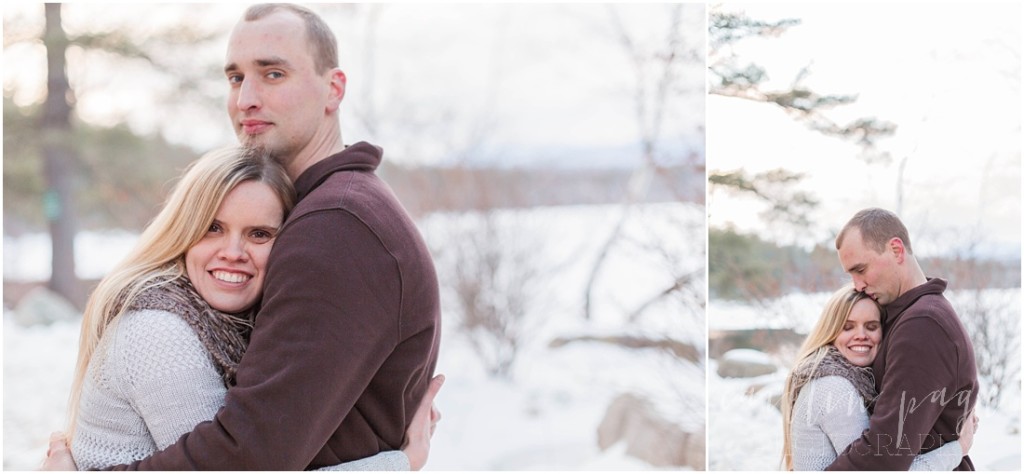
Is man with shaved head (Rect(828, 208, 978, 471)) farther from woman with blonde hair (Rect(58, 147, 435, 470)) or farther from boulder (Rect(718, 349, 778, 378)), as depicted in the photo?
woman with blonde hair (Rect(58, 147, 435, 470))

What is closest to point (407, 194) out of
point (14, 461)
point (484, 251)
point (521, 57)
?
point (484, 251)

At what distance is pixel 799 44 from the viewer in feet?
8.89

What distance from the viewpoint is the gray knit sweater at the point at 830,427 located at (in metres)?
2.38

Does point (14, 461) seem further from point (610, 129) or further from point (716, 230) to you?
point (716, 230)

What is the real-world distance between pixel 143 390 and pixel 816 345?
1794 mm

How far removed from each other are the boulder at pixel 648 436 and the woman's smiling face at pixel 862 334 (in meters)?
2.43

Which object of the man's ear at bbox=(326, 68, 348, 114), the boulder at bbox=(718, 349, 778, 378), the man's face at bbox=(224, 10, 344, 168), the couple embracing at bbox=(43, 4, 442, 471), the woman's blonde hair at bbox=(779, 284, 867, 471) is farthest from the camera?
the boulder at bbox=(718, 349, 778, 378)

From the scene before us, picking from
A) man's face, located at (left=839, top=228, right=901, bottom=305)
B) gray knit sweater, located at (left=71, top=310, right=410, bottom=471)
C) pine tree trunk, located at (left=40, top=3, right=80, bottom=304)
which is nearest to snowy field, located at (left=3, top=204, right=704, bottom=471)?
pine tree trunk, located at (left=40, top=3, right=80, bottom=304)

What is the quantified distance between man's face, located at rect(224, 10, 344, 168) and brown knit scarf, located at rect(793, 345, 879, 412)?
5.03 ft

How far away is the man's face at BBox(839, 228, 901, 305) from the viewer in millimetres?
2373

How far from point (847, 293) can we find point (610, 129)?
432cm

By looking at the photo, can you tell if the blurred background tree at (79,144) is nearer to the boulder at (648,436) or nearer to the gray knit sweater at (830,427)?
the boulder at (648,436)

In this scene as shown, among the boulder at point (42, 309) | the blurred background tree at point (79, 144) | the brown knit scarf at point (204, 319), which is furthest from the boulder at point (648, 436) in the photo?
the boulder at point (42, 309)

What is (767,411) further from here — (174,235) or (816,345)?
(174,235)
